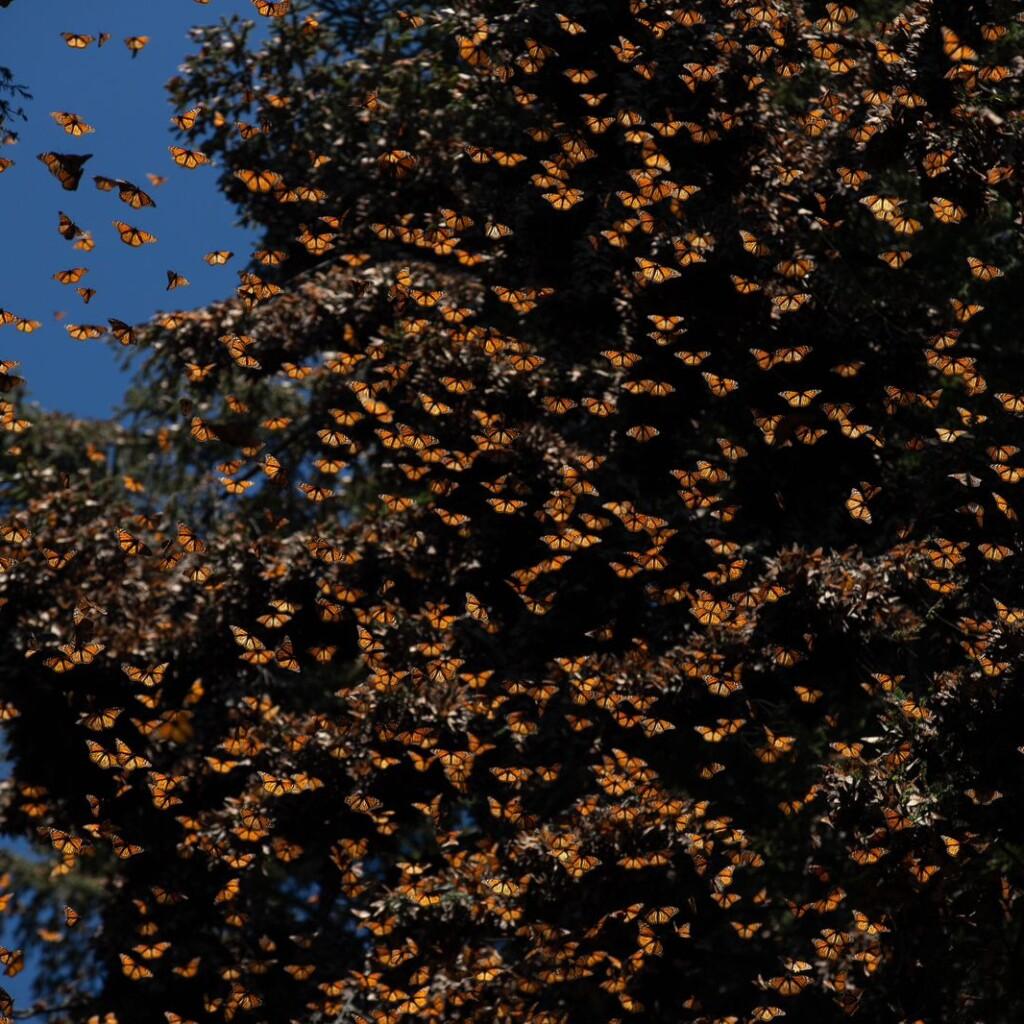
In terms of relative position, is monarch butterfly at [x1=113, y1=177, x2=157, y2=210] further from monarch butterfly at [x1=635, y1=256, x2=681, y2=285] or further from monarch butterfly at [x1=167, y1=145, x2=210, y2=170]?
monarch butterfly at [x1=635, y1=256, x2=681, y2=285]

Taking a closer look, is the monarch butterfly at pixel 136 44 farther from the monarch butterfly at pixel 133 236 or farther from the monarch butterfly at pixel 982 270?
the monarch butterfly at pixel 982 270

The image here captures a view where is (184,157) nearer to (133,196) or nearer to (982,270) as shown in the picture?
(133,196)

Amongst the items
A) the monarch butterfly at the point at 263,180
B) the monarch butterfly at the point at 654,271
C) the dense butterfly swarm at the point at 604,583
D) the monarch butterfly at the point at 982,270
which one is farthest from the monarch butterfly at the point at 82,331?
the monarch butterfly at the point at 982,270

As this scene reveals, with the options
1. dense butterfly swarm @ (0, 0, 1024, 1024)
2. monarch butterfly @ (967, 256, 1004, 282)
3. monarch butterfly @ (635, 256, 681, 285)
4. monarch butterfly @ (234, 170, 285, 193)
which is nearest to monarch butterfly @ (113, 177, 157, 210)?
dense butterfly swarm @ (0, 0, 1024, 1024)

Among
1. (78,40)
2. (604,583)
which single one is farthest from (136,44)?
(604,583)

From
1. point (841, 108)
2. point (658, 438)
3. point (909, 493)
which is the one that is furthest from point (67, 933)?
point (841, 108)

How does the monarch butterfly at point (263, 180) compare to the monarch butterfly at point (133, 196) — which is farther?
the monarch butterfly at point (263, 180)
